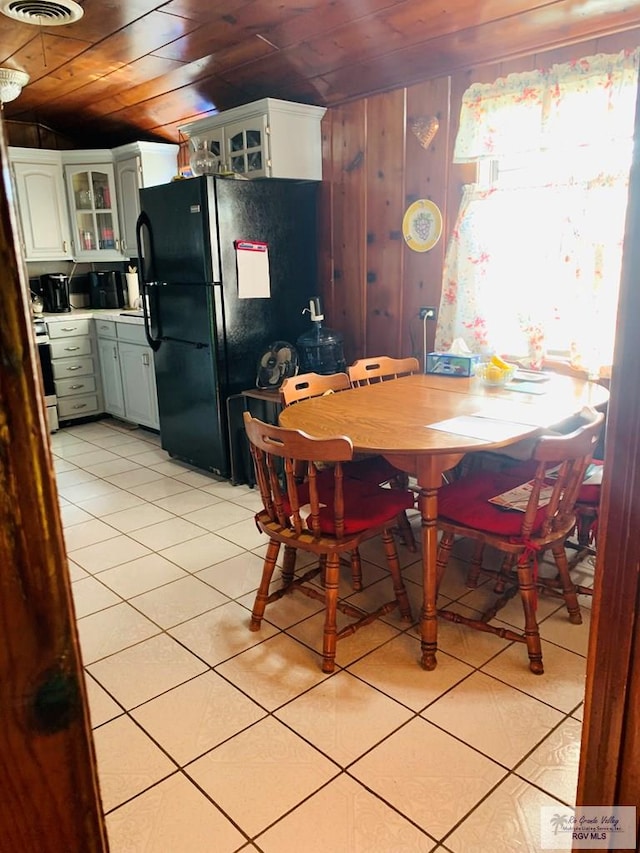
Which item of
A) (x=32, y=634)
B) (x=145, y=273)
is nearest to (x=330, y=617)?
(x=32, y=634)

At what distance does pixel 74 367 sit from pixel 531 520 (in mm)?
4236

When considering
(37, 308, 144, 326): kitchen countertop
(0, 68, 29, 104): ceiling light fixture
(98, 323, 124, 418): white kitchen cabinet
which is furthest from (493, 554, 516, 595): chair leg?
(0, 68, 29, 104): ceiling light fixture

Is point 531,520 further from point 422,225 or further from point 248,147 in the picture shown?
point 248,147

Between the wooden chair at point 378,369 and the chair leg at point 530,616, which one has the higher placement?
the wooden chair at point 378,369

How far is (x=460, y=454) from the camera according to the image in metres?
2.05

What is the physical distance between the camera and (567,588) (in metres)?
2.35

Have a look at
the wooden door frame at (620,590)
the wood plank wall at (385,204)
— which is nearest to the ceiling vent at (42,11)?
the wood plank wall at (385,204)

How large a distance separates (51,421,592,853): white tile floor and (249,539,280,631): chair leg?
0.06 metres

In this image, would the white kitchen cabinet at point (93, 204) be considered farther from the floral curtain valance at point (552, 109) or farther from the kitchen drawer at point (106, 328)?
the floral curtain valance at point (552, 109)

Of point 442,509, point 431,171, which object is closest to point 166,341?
point 431,171

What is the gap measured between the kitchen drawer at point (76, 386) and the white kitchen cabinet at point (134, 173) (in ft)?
3.60

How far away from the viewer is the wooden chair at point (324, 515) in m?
2.00

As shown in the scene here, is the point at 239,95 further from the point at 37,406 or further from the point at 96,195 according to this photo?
the point at 37,406

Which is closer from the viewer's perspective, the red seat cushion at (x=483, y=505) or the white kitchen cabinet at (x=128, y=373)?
the red seat cushion at (x=483, y=505)
